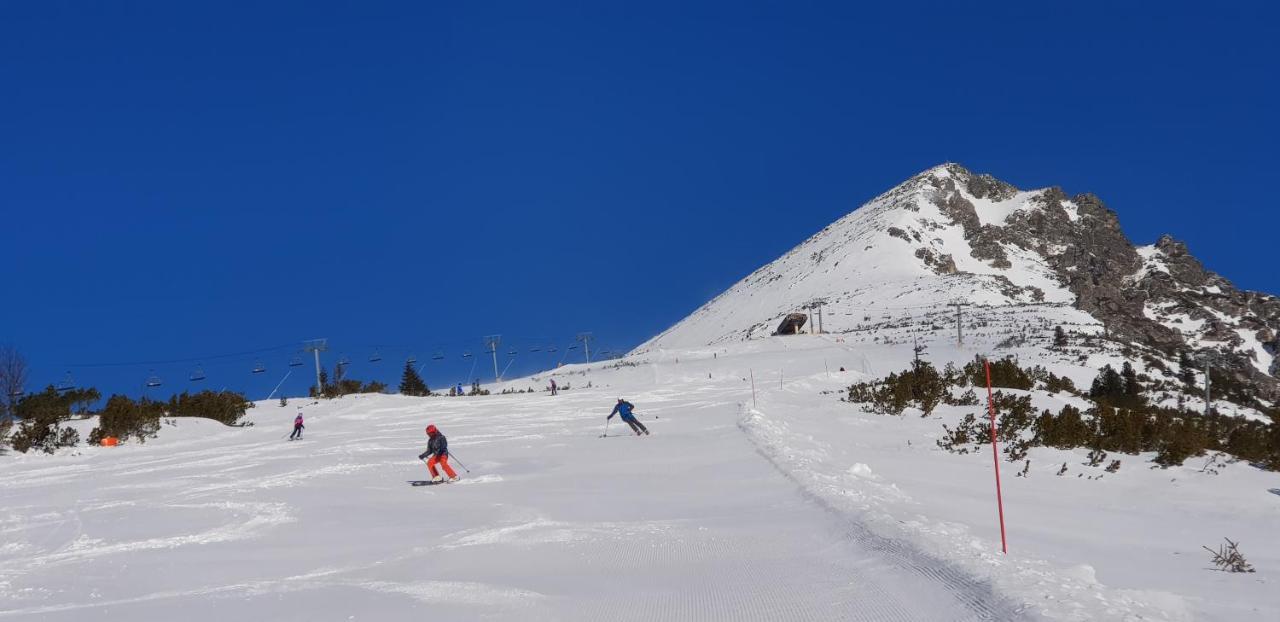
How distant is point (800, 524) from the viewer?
11.2 metres

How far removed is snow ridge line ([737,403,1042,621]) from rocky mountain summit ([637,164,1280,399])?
107183 mm

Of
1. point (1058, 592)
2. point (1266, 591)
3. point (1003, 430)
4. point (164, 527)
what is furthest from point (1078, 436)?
point (164, 527)

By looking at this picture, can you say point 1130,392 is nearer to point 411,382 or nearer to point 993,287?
point 411,382

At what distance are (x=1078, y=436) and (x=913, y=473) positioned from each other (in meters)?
7.06

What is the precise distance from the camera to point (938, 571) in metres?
7.72

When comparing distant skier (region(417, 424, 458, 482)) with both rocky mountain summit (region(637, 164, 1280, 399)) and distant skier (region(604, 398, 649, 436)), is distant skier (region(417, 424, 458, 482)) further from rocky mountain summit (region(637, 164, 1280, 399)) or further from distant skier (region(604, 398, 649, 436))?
rocky mountain summit (region(637, 164, 1280, 399))

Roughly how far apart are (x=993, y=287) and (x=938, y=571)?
137 metres

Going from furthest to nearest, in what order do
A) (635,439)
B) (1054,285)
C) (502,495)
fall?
(1054,285), (635,439), (502,495)

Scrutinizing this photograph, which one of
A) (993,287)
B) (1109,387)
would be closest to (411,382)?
(1109,387)

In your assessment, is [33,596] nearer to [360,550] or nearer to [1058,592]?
[360,550]

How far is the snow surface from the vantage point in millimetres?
7609

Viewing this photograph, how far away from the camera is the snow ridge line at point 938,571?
21.0 ft

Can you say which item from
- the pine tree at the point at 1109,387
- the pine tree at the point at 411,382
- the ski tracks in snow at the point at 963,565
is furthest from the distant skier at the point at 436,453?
the pine tree at the point at 411,382

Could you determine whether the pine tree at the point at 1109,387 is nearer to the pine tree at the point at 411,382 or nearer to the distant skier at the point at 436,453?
the distant skier at the point at 436,453
